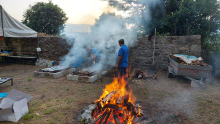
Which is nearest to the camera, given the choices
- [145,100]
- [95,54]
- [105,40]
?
[145,100]

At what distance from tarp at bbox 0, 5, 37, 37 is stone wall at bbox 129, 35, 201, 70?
24.5ft

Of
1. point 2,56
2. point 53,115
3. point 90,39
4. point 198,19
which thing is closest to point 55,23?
point 2,56

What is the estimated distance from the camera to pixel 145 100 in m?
4.72

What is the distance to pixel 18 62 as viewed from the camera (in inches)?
455

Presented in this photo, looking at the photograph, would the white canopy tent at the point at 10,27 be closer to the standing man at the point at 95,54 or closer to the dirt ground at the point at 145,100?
the dirt ground at the point at 145,100

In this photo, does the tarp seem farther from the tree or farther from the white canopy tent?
the tree

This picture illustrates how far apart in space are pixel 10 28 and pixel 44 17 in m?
11.5

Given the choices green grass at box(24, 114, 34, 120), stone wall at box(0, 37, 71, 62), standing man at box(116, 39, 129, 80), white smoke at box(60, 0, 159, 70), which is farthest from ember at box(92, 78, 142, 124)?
stone wall at box(0, 37, 71, 62)

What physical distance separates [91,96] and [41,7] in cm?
1943

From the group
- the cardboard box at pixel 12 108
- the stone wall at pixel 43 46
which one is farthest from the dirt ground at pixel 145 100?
the stone wall at pixel 43 46

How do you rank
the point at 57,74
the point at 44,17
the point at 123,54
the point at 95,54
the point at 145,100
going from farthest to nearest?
the point at 44,17 < the point at 95,54 < the point at 57,74 < the point at 123,54 < the point at 145,100

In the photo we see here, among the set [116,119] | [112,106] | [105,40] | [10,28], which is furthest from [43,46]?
[116,119]

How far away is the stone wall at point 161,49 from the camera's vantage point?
8172 millimetres

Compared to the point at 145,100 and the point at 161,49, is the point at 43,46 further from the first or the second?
the point at 145,100
